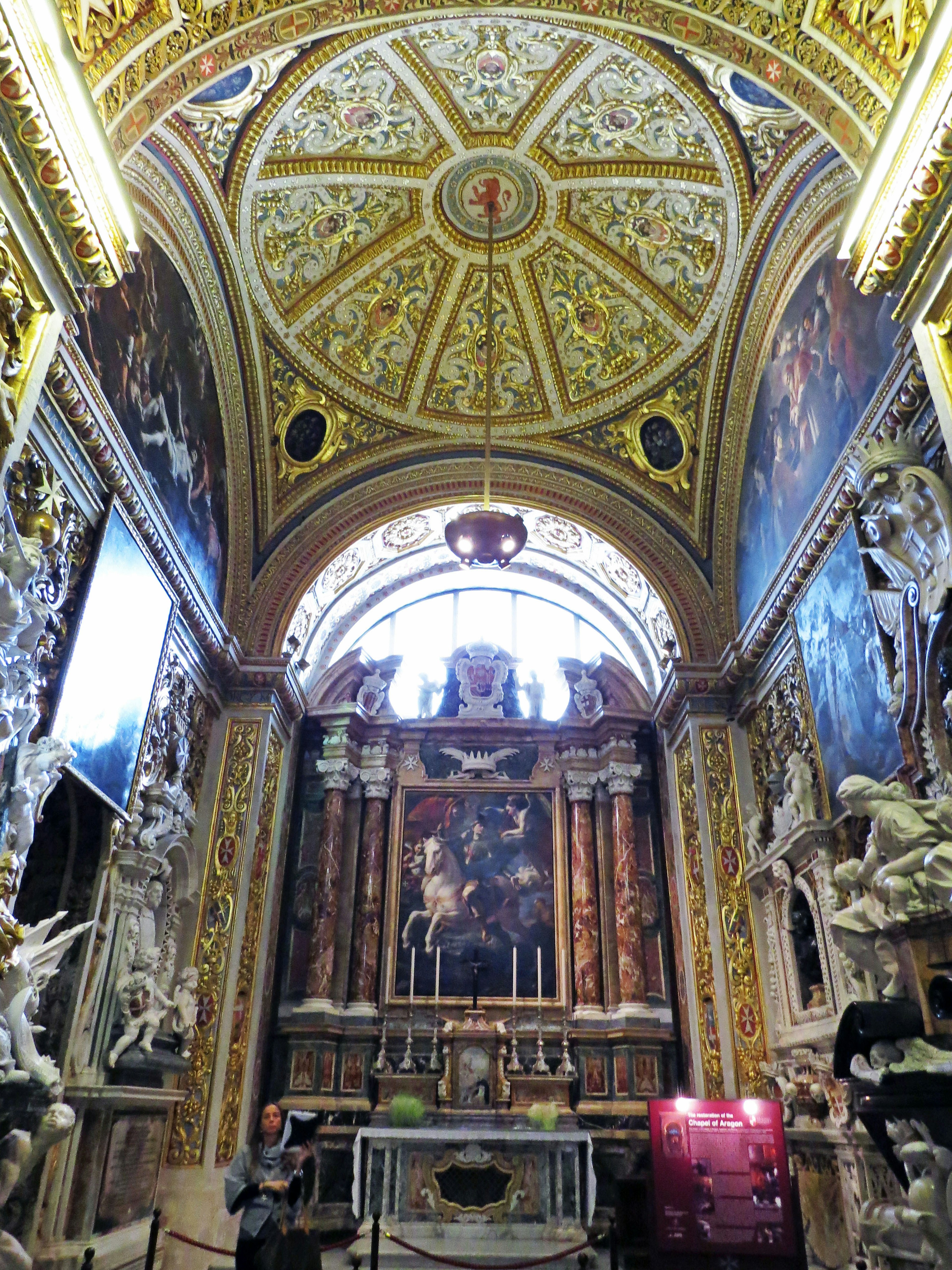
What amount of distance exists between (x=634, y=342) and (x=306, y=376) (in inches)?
182

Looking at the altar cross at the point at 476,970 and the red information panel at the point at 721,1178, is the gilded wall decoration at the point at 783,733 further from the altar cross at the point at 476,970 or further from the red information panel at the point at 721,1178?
the altar cross at the point at 476,970

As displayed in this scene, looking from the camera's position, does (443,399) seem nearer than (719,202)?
No

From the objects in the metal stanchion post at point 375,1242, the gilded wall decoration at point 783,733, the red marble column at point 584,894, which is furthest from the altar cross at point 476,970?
the metal stanchion post at point 375,1242

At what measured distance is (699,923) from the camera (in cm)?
1157

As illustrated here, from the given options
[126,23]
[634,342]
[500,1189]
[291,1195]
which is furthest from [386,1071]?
[126,23]

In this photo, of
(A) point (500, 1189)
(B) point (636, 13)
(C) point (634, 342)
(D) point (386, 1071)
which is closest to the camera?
(B) point (636, 13)

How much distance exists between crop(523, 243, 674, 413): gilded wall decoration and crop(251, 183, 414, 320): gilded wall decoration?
6.85 ft

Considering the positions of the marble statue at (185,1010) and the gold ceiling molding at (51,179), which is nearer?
A: the gold ceiling molding at (51,179)

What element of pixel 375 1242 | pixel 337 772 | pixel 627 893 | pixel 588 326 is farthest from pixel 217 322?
pixel 375 1242

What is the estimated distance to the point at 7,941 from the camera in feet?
20.5

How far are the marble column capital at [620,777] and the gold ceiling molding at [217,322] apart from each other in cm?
607

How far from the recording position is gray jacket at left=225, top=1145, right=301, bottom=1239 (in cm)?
577

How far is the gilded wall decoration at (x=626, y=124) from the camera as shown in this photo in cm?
1008

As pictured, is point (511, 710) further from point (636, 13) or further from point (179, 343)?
point (636, 13)
